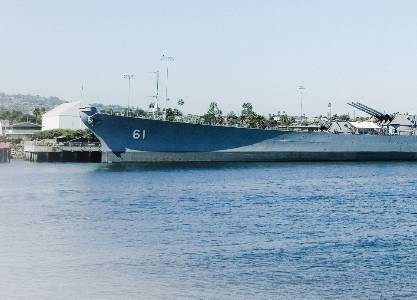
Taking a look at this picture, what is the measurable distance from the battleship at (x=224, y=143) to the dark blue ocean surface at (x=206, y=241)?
2494 centimetres

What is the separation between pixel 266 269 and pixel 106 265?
14.6ft

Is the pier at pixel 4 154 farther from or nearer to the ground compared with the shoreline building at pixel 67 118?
nearer to the ground

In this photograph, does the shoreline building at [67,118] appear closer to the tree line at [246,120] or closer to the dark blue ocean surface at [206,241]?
the tree line at [246,120]

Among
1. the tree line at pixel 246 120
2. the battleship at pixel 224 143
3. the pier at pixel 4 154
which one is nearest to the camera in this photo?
the battleship at pixel 224 143

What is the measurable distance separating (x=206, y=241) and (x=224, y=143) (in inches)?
2003

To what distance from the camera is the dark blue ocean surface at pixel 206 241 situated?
18.9 metres

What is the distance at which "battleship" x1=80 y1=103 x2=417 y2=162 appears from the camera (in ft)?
236

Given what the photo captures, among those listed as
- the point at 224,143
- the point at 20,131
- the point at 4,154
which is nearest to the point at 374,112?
the point at 224,143

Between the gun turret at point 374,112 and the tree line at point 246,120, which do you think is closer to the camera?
the gun turret at point 374,112

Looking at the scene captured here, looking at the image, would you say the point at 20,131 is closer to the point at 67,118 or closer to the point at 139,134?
the point at 67,118

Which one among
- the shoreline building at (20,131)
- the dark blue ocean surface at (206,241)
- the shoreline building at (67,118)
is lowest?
the dark blue ocean surface at (206,241)

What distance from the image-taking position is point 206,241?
25344 mm

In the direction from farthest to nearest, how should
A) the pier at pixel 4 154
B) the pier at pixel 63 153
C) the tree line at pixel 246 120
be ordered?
the tree line at pixel 246 120 < the pier at pixel 4 154 < the pier at pixel 63 153

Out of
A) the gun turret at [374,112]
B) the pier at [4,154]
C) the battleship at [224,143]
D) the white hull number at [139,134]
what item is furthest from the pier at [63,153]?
the gun turret at [374,112]
